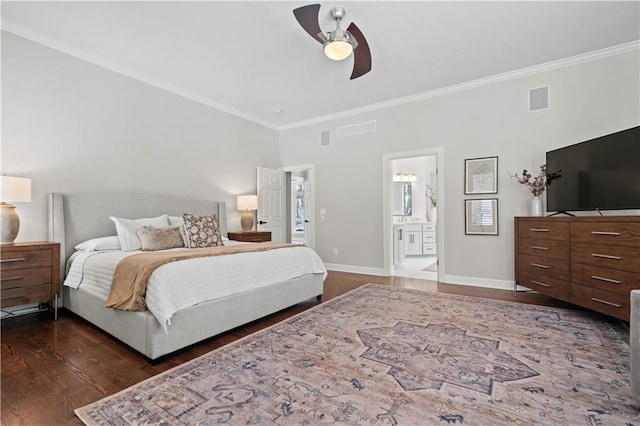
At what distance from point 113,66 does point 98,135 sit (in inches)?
35.2

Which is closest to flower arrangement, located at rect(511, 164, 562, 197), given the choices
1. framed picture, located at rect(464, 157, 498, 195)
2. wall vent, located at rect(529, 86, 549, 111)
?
framed picture, located at rect(464, 157, 498, 195)

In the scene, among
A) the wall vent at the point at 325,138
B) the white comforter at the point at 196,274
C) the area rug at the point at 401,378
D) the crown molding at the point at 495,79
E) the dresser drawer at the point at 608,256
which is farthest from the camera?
the wall vent at the point at 325,138

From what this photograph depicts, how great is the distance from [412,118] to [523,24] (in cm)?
206

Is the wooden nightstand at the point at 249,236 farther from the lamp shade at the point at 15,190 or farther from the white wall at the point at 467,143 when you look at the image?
the lamp shade at the point at 15,190

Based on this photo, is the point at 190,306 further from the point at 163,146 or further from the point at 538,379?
the point at 163,146

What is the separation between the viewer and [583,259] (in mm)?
2906

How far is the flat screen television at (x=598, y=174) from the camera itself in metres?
2.72

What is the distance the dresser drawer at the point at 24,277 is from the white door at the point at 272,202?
3287 mm

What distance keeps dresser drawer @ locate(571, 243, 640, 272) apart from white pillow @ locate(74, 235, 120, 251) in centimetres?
473

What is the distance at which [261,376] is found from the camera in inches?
77.6

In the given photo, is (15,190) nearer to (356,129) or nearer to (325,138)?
(325,138)

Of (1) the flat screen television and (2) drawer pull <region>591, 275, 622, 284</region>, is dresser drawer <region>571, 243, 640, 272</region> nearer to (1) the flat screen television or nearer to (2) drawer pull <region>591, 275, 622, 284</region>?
(2) drawer pull <region>591, 275, 622, 284</region>

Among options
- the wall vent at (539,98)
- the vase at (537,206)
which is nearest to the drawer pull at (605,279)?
the vase at (537,206)

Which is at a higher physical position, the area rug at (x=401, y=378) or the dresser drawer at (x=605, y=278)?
the dresser drawer at (x=605, y=278)
